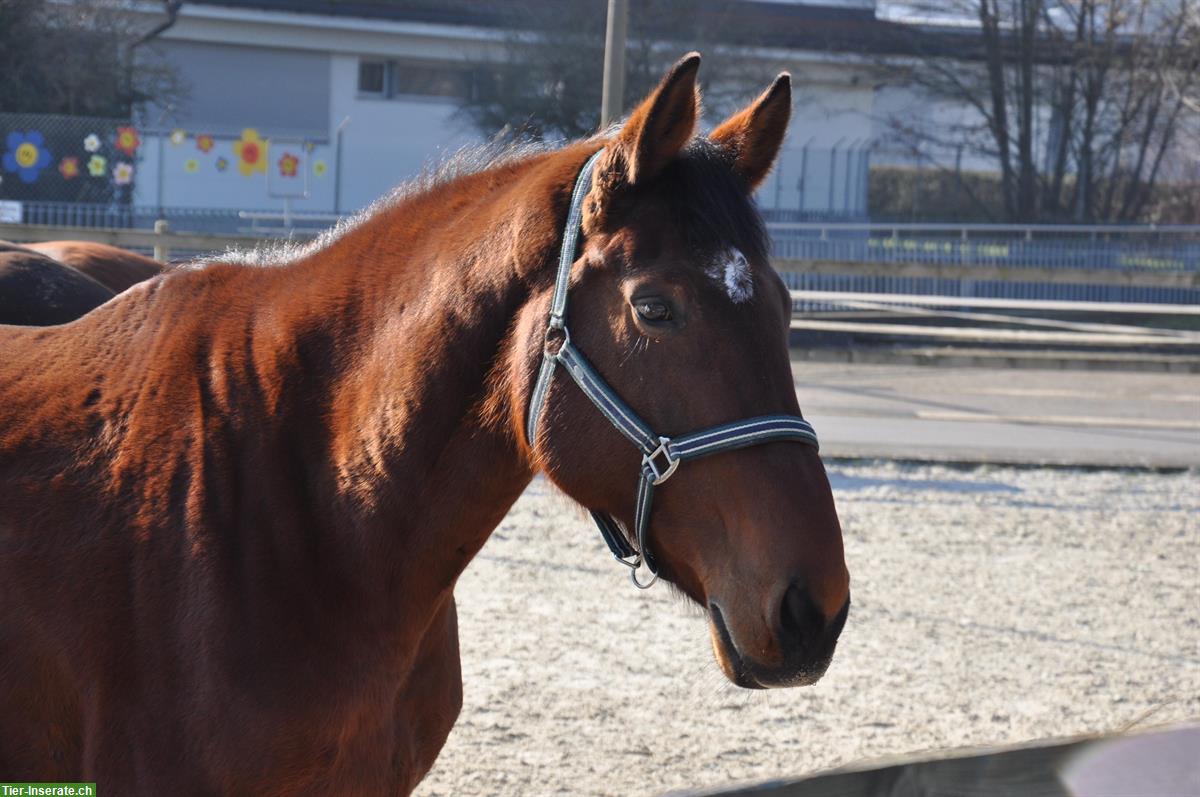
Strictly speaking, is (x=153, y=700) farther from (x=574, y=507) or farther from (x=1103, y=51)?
(x=1103, y=51)

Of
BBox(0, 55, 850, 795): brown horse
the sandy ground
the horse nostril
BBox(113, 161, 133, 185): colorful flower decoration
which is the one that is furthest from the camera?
BBox(113, 161, 133, 185): colorful flower decoration

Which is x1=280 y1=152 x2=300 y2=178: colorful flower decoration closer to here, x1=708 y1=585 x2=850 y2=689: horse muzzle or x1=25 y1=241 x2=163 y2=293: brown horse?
x1=25 y1=241 x2=163 y2=293: brown horse

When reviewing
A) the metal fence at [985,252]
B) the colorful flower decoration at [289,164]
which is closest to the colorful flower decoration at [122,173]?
the metal fence at [985,252]

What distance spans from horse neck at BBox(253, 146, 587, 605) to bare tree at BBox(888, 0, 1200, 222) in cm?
2398

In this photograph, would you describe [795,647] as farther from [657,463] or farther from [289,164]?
[289,164]

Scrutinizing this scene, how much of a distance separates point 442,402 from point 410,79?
26.5m

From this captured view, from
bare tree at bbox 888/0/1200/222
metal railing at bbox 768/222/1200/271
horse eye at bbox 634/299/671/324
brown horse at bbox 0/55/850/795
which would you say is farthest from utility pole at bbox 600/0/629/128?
bare tree at bbox 888/0/1200/222

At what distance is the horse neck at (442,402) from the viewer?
2.24 meters

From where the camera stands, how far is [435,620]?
250cm

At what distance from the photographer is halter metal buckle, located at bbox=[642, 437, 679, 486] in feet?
6.64

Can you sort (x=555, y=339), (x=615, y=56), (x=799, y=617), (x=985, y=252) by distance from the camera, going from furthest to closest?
(x=985, y=252) < (x=615, y=56) < (x=555, y=339) < (x=799, y=617)

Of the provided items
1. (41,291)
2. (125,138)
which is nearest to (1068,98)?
(125,138)

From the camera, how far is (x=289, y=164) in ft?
69.1

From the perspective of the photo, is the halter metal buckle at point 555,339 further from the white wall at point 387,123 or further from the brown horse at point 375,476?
the white wall at point 387,123
